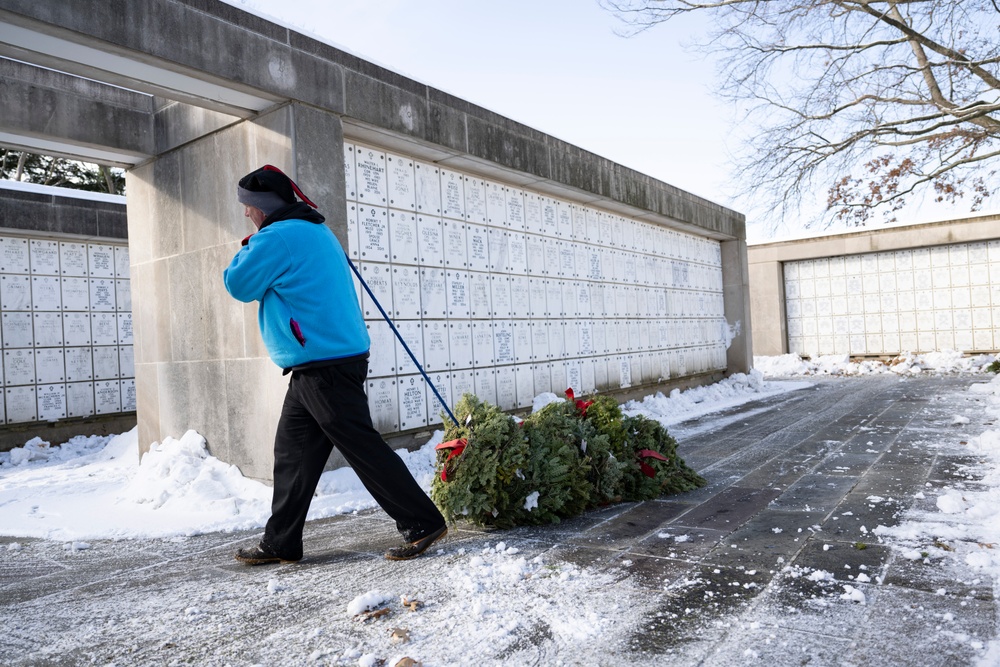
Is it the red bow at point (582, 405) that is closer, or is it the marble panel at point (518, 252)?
the red bow at point (582, 405)

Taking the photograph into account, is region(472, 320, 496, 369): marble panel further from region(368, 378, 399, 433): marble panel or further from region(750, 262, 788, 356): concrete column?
region(750, 262, 788, 356): concrete column

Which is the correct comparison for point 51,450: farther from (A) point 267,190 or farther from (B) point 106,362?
(A) point 267,190

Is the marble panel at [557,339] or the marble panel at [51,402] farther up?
the marble panel at [557,339]

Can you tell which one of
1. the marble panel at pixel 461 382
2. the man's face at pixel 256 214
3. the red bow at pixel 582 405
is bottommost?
the red bow at pixel 582 405

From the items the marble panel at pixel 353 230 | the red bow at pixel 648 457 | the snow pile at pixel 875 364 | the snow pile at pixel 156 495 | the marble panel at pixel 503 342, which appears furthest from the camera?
the snow pile at pixel 875 364

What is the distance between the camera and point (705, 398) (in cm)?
1105

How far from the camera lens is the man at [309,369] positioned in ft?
11.2

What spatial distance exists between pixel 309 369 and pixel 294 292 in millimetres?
371

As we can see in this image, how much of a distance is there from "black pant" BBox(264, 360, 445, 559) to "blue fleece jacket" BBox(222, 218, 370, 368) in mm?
128

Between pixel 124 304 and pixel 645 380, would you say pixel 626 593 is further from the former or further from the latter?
pixel 124 304

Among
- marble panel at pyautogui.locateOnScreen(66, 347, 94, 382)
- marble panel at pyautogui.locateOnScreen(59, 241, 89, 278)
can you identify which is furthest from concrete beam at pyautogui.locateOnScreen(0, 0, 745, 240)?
marble panel at pyautogui.locateOnScreen(66, 347, 94, 382)

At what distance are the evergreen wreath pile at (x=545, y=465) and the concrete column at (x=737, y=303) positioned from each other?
29.7ft

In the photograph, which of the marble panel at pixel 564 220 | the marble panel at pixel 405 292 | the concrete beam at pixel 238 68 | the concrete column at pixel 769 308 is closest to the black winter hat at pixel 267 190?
the concrete beam at pixel 238 68

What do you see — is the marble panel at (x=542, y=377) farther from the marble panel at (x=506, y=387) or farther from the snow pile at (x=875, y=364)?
the snow pile at (x=875, y=364)
